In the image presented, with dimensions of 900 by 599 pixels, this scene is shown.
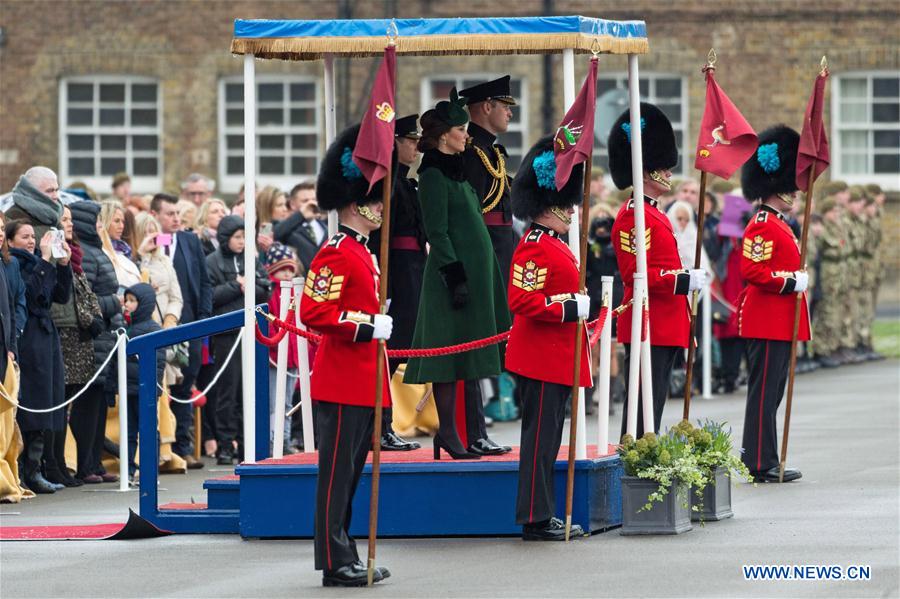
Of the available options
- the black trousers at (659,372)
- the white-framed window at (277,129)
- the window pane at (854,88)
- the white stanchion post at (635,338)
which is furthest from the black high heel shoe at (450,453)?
the window pane at (854,88)

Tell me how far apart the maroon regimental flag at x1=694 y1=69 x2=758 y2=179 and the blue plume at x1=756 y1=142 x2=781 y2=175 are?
1224 mm

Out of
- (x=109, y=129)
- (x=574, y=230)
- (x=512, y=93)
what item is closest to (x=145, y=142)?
(x=109, y=129)

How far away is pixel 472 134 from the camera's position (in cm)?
1181

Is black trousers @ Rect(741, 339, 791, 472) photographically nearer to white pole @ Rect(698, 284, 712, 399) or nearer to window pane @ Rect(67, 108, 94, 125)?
white pole @ Rect(698, 284, 712, 399)

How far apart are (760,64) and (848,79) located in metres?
1.57

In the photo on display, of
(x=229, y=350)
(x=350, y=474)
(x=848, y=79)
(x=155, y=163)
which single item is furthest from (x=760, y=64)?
(x=350, y=474)

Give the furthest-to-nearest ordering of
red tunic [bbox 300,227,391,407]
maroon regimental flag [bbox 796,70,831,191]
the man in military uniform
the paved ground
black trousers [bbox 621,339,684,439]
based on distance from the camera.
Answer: maroon regimental flag [bbox 796,70,831,191] → black trousers [bbox 621,339,684,439] → the man in military uniform → red tunic [bbox 300,227,391,407] → the paved ground

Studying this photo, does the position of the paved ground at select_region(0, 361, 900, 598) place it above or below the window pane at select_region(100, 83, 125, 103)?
below

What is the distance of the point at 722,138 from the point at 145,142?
2133 cm

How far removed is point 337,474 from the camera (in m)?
9.68

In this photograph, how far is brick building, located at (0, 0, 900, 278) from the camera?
32281 mm

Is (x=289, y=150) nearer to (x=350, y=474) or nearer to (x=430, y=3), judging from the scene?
(x=430, y=3)

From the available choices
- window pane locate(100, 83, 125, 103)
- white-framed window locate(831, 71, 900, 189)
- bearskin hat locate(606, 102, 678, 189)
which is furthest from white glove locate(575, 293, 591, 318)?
window pane locate(100, 83, 125, 103)

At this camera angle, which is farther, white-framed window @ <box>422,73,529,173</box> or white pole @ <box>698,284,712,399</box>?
white-framed window @ <box>422,73,529,173</box>
